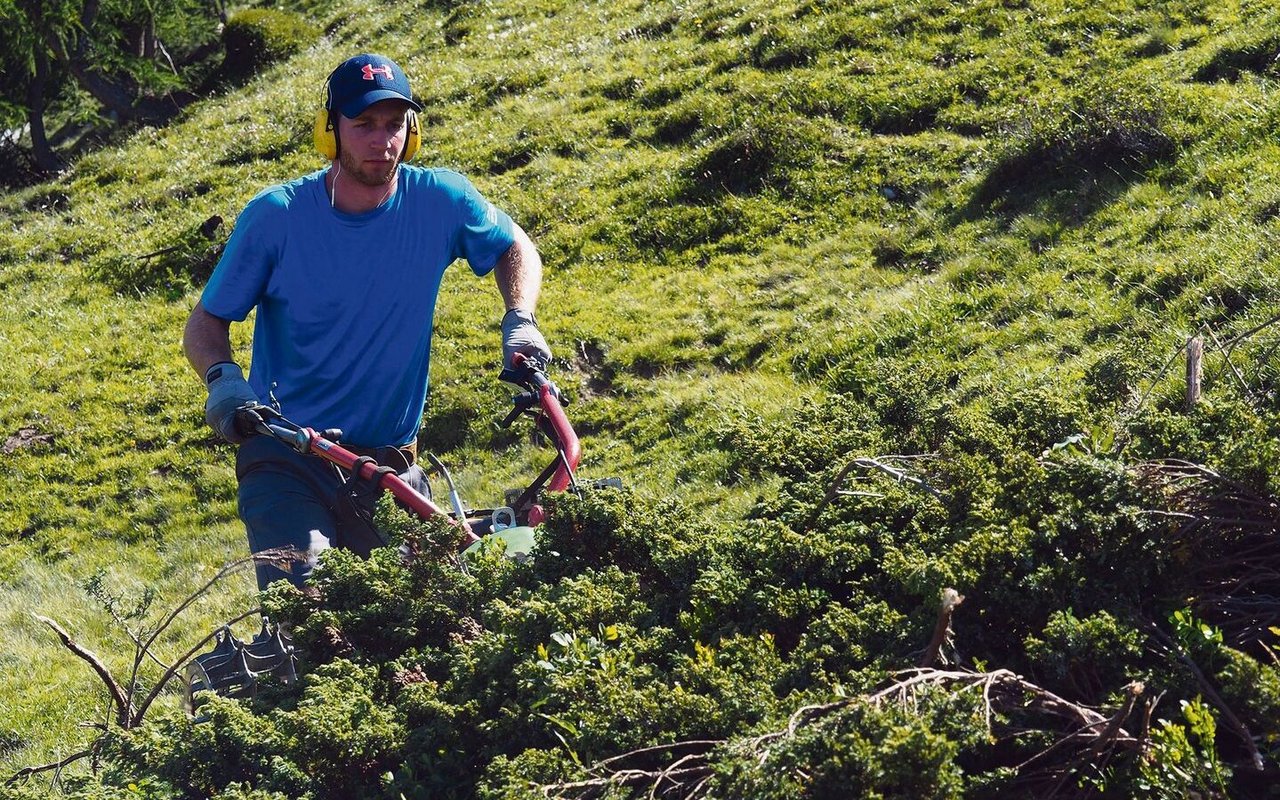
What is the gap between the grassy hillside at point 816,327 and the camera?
3.39 meters

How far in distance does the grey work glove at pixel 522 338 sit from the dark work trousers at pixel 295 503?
0.77m

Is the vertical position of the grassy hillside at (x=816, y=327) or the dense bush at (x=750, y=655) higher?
the dense bush at (x=750, y=655)

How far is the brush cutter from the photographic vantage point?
4.25m

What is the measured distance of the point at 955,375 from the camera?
814 centimetres

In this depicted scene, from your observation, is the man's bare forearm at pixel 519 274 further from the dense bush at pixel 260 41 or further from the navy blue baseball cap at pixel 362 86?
the dense bush at pixel 260 41

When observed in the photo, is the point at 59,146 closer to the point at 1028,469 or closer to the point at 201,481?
the point at 201,481

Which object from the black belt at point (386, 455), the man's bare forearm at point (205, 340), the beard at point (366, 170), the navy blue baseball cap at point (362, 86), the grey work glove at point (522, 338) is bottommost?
the black belt at point (386, 455)

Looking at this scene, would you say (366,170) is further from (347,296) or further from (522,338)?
(522,338)

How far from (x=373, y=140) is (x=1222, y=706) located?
12.7 ft

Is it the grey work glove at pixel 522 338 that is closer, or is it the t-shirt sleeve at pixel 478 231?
the grey work glove at pixel 522 338

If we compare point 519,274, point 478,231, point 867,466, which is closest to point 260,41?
point 478,231

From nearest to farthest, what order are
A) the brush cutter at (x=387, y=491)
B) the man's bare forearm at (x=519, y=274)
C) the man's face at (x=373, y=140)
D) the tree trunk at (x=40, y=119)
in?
the brush cutter at (x=387, y=491) → the man's face at (x=373, y=140) → the man's bare forearm at (x=519, y=274) → the tree trunk at (x=40, y=119)

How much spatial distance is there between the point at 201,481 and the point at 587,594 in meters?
7.53

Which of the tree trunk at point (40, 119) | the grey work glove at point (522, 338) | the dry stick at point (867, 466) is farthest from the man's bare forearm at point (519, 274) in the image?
the tree trunk at point (40, 119)
